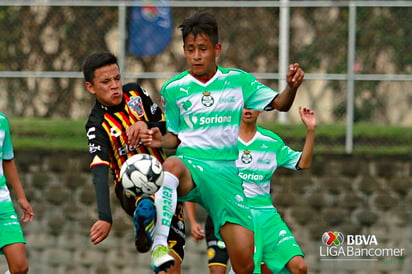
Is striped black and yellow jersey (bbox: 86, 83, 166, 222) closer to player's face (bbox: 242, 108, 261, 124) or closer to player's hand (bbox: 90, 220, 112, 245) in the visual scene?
player's hand (bbox: 90, 220, 112, 245)

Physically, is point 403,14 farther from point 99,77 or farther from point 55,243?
point 99,77

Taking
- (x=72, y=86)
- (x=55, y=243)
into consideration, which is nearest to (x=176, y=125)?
(x=55, y=243)

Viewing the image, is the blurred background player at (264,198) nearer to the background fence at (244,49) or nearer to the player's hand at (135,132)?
the player's hand at (135,132)

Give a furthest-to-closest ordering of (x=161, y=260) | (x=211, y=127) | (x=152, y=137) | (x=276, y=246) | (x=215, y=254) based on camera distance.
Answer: (x=215, y=254)
(x=276, y=246)
(x=211, y=127)
(x=152, y=137)
(x=161, y=260)

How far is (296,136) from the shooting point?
13.1m

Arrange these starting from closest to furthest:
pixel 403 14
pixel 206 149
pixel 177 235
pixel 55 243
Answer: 1. pixel 206 149
2. pixel 177 235
3. pixel 55 243
4. pixel 403 14

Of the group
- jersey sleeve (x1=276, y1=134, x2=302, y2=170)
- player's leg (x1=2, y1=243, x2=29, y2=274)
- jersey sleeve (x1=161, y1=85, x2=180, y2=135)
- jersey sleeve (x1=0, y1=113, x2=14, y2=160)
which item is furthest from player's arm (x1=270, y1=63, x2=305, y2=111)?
player's leg (x1=2, y1=243, x2=29, y2=274)

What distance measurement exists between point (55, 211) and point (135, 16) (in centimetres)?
288

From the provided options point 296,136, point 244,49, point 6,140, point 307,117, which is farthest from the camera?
point 244,49

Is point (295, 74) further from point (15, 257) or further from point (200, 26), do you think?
point (15, 257)

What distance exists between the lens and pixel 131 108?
25.9 feet

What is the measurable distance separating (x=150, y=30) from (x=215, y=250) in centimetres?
482

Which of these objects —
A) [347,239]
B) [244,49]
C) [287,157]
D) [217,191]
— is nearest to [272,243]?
[287,157]

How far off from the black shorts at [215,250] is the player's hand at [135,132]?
2.37m
